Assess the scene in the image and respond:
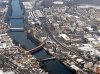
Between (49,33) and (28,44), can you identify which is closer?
(28,44)

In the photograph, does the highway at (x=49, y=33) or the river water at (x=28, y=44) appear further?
the highway at (x=49, y=33)

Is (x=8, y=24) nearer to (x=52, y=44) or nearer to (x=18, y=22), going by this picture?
(x=18, y=22)

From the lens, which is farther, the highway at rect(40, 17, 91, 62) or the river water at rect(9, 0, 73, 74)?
the highway at rect(40, 17, 91, 62)

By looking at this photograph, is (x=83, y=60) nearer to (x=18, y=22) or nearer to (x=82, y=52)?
(x=82, y=52)

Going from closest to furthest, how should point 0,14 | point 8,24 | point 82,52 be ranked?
point 82,52
point 8,24
point 0,14

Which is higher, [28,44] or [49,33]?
[49,33]

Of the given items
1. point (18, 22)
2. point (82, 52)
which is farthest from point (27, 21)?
point (82, 52)

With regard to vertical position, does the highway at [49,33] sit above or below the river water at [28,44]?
above

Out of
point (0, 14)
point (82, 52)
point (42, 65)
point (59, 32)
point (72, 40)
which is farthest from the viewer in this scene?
point (0, 14)

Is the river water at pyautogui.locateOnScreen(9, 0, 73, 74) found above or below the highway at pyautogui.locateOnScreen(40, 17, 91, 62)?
below

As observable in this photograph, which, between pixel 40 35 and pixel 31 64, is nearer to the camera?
pixel 31 64
